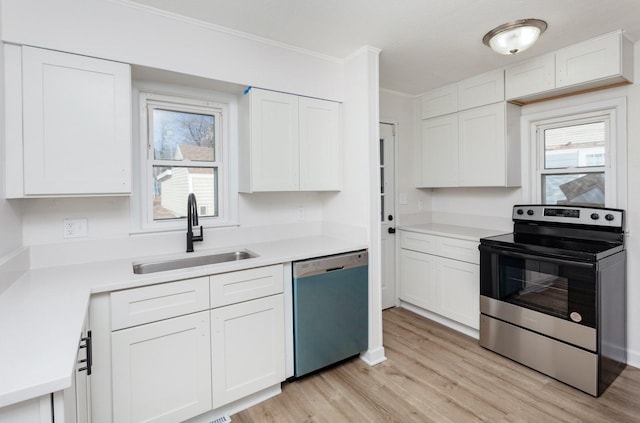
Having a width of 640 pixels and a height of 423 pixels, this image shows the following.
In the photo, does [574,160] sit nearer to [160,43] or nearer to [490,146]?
[490,146]

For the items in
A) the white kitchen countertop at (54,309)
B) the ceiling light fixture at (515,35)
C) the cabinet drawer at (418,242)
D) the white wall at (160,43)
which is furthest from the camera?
the cabinet drawer at (418,242)

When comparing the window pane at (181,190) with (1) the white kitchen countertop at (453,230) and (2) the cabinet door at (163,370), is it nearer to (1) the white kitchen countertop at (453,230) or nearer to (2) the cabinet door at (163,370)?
(2) the cabinet door at (163,370)

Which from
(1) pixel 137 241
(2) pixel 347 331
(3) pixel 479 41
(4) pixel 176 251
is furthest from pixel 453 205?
(1) pixel 137 241

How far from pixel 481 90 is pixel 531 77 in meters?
0.43

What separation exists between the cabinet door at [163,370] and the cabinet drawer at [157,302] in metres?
0.04

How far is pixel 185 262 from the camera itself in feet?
7.25

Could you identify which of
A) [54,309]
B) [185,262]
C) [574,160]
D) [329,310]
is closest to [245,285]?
[185,262]

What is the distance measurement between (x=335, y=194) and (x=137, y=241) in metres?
1.54

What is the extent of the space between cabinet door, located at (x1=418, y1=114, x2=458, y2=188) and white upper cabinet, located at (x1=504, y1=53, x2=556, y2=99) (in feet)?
1.90

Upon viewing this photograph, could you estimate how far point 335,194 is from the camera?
9.21 ft

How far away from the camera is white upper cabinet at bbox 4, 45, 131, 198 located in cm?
161

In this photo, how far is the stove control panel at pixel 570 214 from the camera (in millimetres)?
2307

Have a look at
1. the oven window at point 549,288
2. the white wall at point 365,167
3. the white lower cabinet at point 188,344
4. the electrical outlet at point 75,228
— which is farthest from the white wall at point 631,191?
the electrical outlet at point 75,228

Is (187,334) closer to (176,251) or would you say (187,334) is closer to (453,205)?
(176,251)
